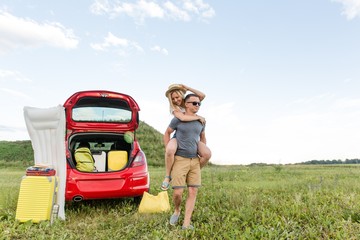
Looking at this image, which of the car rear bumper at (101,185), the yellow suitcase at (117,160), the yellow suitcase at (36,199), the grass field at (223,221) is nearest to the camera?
the grass field at (223,221)

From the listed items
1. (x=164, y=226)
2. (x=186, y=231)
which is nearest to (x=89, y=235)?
(x=164, y=226)

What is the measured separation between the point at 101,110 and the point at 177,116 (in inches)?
116

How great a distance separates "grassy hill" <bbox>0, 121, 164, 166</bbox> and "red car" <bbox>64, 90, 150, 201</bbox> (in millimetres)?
16564

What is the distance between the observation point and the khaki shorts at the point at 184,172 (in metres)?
4.79

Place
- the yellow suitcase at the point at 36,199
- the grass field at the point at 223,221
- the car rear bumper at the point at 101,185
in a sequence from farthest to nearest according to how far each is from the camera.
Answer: the car rear bumper at the point at 101,185, the yellow suitcase at the point at 36,199, the grass field at the point at 223,221

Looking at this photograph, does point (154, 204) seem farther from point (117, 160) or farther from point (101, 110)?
point (101, 110)

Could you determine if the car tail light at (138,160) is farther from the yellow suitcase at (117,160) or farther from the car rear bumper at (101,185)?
the yellow suitcase at (117,160)

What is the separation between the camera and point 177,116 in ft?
15.6

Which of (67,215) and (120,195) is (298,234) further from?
(67,215)

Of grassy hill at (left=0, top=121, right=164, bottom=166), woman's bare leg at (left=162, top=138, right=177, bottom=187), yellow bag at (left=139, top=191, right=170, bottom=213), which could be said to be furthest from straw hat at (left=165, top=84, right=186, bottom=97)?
grassy hill at (left=0, top=121, right=164, bottom=166)

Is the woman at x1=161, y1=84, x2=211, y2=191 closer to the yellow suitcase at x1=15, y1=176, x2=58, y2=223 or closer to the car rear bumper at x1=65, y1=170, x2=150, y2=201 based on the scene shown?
the car rear bumper at x1=65, y1=170, x2=150, y2=201

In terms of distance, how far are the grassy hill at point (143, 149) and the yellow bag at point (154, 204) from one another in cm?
1741

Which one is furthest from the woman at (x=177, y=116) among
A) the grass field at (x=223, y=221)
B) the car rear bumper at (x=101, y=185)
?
the car rear bumper at (x=101, y=185)

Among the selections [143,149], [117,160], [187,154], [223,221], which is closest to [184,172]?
[187,154]
